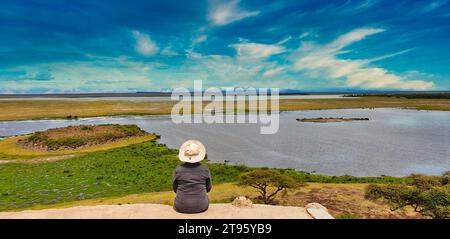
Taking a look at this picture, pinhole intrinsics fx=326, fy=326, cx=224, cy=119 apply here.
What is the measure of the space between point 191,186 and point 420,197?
1380cm

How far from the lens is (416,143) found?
43562mm

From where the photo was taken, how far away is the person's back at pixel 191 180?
834cm

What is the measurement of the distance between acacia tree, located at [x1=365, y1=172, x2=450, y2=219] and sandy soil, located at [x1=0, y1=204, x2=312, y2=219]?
34.0ft

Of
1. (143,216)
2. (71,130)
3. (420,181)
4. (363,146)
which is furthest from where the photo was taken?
(71,130)

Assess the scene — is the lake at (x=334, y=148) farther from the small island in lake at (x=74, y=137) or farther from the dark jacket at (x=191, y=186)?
the dark jacket at (x=191, y=186)

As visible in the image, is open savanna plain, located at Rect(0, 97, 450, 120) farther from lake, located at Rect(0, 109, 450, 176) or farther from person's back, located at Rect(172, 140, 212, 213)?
person's back, located at Rect(172, 140, 212, 213)

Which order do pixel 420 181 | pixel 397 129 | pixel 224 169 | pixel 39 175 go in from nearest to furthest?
1. pixel 420 181
2. pixel 39 175
3. pixel 224 169
4. pixel 397 129

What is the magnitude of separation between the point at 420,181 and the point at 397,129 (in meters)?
42.4

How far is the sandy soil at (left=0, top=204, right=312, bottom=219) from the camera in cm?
899

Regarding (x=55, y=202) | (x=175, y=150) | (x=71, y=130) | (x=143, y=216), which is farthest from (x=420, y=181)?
(x=71, y=130)

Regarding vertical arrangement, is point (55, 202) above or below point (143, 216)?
below

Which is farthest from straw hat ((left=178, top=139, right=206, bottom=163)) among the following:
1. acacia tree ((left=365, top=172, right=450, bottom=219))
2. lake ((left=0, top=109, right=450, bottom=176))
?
lake ((left=0, top=109, right=450, bottom=176))
